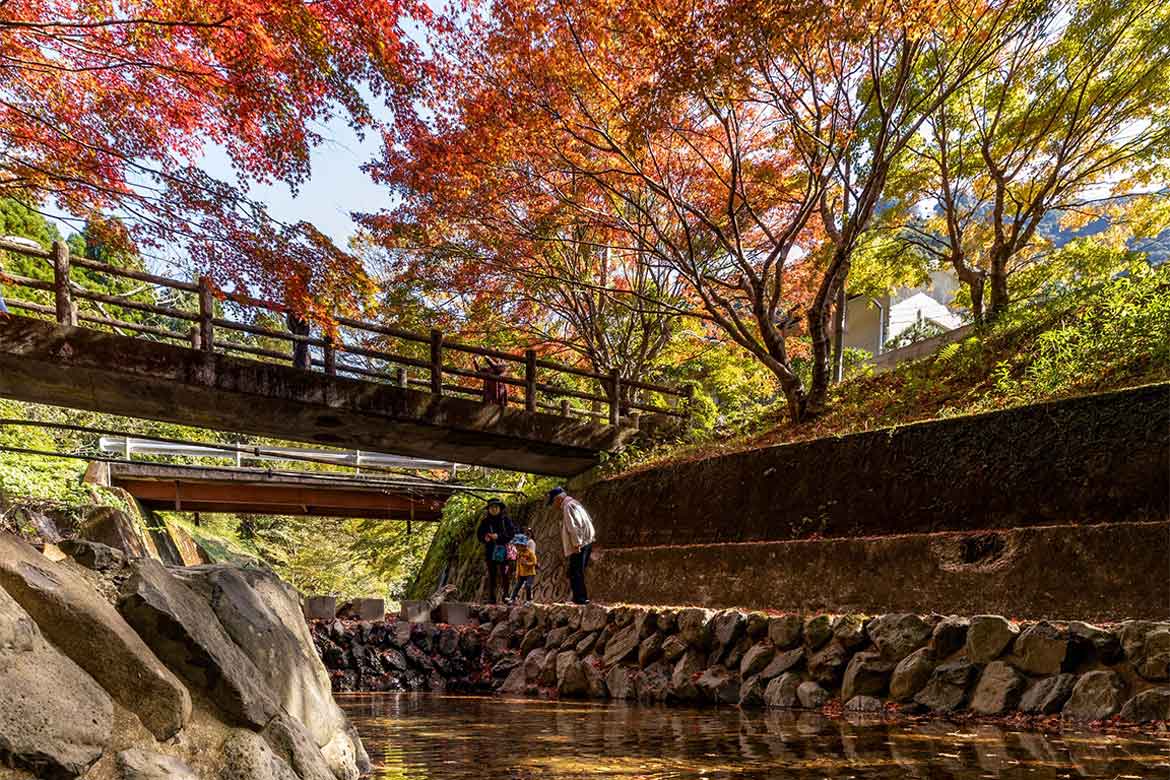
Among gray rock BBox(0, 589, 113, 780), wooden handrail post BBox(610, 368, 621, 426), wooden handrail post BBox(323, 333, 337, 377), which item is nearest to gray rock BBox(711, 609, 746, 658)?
gray rock BBox(0, 589, 113, 780)

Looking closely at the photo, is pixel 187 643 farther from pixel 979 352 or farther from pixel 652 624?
pixel 979 352

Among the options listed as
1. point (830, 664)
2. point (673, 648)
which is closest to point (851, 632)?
point (830, 664)

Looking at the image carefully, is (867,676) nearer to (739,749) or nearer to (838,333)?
(739,749)

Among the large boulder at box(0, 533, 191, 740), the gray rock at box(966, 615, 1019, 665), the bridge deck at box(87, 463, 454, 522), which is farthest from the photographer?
the bridge deck at box(87, 463, 454, 522)

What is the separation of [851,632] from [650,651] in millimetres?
2282

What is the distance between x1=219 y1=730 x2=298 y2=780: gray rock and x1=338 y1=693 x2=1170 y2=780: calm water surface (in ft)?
2.83

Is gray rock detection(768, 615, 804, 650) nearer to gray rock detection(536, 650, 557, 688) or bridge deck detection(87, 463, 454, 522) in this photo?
gray rock detection(536, 650, 557, 688)

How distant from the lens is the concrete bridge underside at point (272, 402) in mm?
10367

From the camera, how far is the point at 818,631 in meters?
6.34

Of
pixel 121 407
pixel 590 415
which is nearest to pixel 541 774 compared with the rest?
pixel 121 407

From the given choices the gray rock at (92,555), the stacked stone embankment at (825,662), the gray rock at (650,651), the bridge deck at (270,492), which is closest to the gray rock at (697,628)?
the stacked stone embankment at (825,662)

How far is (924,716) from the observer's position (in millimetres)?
5250

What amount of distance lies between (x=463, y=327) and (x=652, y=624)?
8836 millimetres

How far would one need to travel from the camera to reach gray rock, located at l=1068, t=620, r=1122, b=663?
4.71m
